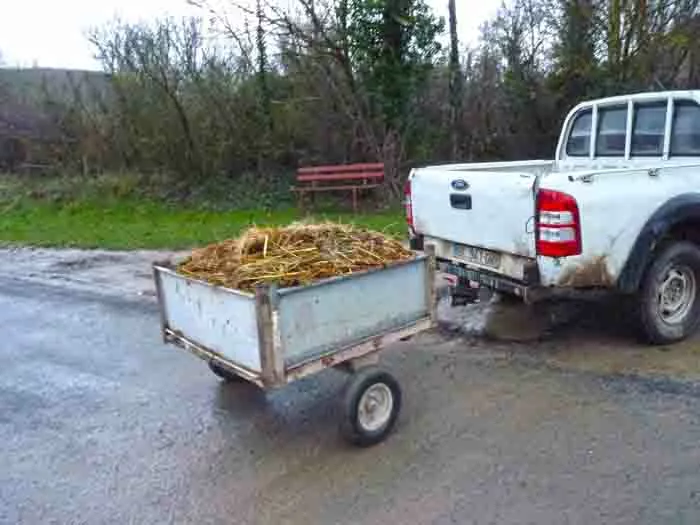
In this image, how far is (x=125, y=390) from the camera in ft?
16.0

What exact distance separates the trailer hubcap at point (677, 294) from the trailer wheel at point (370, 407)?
256 centimetres

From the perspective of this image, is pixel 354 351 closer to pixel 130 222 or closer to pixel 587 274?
pixel 587 274

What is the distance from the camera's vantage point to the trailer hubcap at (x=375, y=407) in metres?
3.75

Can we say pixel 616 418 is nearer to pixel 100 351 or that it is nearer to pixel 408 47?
pixel 100 351

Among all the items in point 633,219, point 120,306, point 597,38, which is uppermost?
point 597,38

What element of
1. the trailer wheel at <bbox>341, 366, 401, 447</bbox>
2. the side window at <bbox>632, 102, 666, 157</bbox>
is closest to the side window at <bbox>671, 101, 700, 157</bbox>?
the side window at <bbox>632, 102, 666, 157</bbox>

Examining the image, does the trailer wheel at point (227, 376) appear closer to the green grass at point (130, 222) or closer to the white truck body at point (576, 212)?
the white truck body at point (576, 212)

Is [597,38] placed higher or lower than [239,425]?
higher

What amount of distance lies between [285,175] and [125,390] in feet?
36.3

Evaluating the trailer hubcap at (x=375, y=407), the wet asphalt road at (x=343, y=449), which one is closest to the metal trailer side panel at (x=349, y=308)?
the trailer hubcap at (x=375, y=407)

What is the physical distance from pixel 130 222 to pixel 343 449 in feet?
38.6

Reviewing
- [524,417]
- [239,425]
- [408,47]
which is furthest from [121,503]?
[408,47]

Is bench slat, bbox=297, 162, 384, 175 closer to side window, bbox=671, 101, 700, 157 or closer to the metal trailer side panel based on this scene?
side window, bbox=671, 101, 700, 157

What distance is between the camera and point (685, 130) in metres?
5.41
